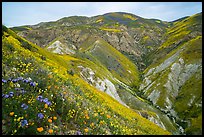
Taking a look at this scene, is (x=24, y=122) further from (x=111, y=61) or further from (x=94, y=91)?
(x=111, y=61)

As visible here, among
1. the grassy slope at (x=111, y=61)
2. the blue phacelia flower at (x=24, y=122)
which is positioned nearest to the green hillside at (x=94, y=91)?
the blue phacelia flower at (x=24, y=122)

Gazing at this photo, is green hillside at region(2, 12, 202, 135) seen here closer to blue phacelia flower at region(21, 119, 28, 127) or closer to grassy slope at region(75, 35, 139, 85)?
blue phacelia flower at region(21, 119, 28, 127)

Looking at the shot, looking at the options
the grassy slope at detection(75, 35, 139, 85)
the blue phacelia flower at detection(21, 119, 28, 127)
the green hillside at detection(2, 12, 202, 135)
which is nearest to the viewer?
the blue phacelia flower at detection(21, 119, 28, 127)

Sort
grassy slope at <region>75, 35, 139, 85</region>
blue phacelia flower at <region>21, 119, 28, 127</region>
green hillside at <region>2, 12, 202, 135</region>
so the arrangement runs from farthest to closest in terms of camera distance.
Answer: grassy slope at <region>75, 35, 139, 85</region>, green hillside at <region>2, 12, 202, 135</region>, blue phacelia flower at <region>21, 119, 28, 127</region>

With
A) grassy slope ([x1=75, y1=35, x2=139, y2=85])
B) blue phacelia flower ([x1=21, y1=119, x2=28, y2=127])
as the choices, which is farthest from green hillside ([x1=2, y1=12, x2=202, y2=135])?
grassy slope ([x1=75, y1=35, x2=139, y2=85])

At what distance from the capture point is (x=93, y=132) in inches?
496

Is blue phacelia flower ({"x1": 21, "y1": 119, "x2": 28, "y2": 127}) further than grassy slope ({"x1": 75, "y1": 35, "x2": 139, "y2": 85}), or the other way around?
grassy slope ({"x1": 75, "y1": 35, "x2": 139, "y2": 85})

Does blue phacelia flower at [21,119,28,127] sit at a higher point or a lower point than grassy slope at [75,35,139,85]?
higher

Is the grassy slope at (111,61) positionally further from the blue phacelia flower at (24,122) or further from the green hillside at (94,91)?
the blue phacelia flower at (24,122)

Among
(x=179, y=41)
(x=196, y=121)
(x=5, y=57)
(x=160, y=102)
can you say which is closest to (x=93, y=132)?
(x=5, y=57)

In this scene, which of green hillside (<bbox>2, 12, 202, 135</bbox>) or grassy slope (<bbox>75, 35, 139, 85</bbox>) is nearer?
green hillside (<bbox>2, 12, 202, 135</bbox>)

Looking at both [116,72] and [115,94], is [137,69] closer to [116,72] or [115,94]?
[116,72]

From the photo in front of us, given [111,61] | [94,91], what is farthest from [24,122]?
[111,61]

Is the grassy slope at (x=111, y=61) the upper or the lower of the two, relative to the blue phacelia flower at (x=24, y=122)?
lower
